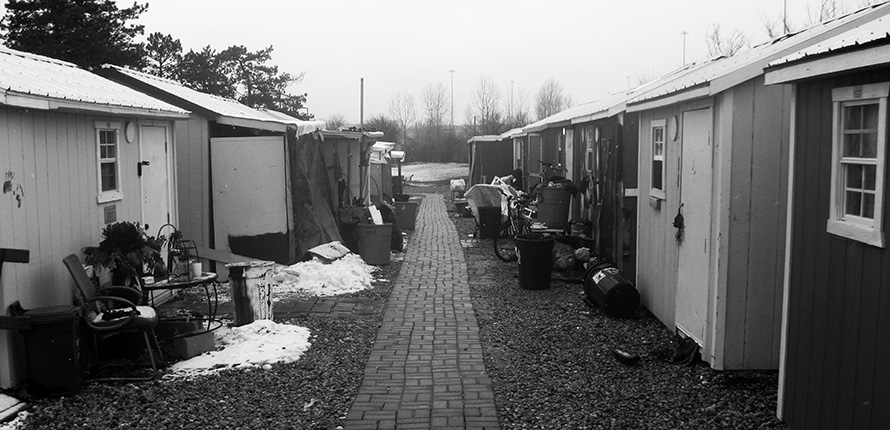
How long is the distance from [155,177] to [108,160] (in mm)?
1576

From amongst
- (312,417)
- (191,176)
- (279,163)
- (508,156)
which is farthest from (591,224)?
(508,156)

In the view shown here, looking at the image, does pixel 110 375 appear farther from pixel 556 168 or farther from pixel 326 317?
pixel 556 168

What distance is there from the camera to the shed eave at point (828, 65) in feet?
12.8

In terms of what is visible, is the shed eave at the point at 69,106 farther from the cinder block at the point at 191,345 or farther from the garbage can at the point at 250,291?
the cinder block at the point at 191,345

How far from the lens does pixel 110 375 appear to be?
22.1ft

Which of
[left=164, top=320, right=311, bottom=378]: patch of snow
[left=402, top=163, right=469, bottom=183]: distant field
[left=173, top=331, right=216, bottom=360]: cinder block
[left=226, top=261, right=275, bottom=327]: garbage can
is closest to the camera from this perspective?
[left=164, top=320, right=311, bottom=378]: patch of snow

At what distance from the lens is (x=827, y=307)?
476 centimetres

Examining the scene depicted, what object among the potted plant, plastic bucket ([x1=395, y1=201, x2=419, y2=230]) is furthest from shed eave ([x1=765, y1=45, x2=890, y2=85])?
plastic bucket ([x1=395, y1=201, x2=419, y2=230])

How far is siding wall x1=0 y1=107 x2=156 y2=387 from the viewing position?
20.4 feet

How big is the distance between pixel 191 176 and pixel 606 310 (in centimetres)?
670

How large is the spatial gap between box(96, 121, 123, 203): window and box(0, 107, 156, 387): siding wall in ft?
0.39

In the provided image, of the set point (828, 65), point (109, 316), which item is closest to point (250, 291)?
point (109, 316)

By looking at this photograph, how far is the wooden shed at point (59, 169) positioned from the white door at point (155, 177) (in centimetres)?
2

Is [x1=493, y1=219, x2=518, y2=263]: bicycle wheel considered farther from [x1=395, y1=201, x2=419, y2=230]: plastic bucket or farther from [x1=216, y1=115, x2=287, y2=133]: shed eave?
[x1=216, y1=115, x2=287, y2=133]: shed eave
